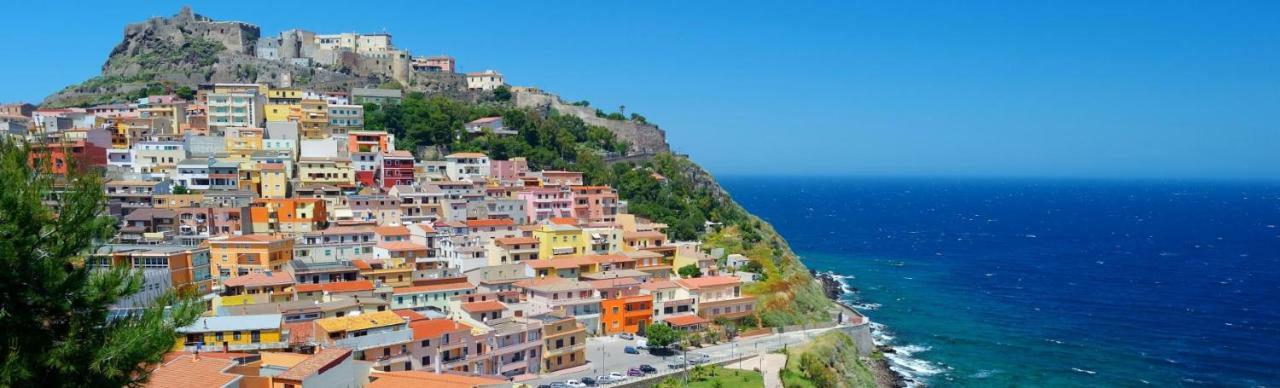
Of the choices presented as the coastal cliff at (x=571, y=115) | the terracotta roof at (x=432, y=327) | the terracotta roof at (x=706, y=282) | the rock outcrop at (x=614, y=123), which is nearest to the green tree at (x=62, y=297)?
the terracotta roof at (x=432, y=327)

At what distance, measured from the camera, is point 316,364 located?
21.6 m

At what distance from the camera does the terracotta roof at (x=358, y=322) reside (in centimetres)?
2817

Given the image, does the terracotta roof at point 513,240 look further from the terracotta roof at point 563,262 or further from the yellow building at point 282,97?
the yellow building at point 282,97

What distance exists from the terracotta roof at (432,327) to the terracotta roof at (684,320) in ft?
39.7

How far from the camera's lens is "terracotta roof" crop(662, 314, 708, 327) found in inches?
1623

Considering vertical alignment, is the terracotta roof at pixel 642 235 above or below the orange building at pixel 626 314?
above

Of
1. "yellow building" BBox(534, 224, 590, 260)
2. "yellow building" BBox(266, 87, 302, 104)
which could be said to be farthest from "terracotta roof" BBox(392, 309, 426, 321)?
"yellow building" BBox(266, 87, 302, 104)

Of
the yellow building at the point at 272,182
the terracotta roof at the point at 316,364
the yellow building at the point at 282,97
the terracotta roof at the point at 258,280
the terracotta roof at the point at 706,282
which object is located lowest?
the terracotta roof at the point at 706,282

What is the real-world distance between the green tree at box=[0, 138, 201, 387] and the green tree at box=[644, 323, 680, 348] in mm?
29029

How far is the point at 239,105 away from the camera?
206 ft

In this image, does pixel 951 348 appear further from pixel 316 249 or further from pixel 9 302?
pixel 9 302

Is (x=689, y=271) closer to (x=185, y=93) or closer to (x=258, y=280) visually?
(x=258, y=280)

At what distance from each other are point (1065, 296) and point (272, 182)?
53152mm

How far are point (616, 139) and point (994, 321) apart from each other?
41.6 m
